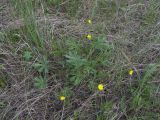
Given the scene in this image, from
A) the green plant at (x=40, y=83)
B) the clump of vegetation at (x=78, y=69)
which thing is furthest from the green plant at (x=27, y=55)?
the green plant at (x=40, y=83)

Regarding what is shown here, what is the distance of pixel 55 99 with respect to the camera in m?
1.66

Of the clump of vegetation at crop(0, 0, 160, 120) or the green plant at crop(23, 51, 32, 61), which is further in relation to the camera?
the green plant at crop(23, 51, 32, 61)

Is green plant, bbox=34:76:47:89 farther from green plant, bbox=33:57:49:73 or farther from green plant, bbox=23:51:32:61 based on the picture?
green plant, bbox=23:51:32:61

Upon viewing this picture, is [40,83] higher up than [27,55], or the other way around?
[27,55]

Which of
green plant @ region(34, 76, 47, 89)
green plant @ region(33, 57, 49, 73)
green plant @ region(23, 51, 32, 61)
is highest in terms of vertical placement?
green plant @ region(23, 51, 32, 61)

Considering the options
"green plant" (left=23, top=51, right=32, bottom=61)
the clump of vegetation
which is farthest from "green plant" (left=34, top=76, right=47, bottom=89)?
"green plant" (left=23, top=51, right=32, bottom=61)

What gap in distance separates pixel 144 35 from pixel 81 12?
0.54 m

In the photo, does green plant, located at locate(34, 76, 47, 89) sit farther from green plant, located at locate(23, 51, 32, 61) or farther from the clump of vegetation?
green plant, located at locate(23, 51, 32, 61)

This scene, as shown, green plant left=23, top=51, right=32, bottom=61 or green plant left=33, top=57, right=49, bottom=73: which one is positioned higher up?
green plant left=23, top=51, right=32, bottom=61

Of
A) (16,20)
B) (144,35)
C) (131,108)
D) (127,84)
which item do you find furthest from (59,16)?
(131,108)

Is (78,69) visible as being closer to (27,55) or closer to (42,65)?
(42,65)

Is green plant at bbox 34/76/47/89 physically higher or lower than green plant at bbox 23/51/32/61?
lower

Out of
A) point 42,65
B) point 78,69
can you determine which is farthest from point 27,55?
point 78,69

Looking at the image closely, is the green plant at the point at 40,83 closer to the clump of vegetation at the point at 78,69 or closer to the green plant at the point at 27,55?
the clump of vegetation at the point at 78,69
